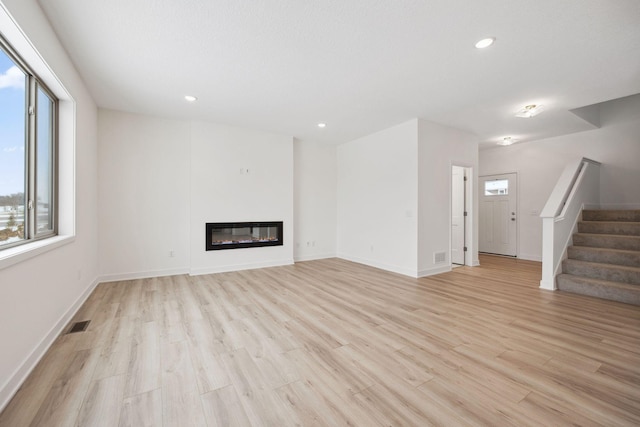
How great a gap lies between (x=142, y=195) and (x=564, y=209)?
7.07 m

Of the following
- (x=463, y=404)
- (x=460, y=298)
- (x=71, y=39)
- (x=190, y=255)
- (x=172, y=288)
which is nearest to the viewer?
(x=463, y=404)

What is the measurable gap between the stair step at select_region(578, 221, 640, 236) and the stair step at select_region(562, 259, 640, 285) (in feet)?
3.17

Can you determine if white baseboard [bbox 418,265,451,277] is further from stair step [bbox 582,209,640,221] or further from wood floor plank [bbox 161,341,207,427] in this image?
wood floor plank [bbox 161,341,207,427]

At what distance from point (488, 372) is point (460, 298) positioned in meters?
1.79

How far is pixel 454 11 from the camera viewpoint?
6.94 ft

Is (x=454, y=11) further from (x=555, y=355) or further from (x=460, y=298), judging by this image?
(x=460, y=298)

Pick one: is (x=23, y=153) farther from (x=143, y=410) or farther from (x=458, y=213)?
(x=458, y=213)

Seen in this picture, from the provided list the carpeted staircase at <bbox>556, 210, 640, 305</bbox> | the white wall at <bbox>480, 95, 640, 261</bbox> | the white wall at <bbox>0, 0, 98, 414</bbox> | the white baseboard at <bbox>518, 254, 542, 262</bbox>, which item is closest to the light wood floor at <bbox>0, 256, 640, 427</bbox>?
the white wall at <bbox>0, 0, 98, 414</bbox>

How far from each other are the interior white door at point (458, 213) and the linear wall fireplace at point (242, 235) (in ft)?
12.6

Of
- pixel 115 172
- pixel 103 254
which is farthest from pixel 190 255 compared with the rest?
pixel 115 172

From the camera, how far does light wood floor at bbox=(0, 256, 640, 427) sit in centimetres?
156

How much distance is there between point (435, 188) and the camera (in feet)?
16.1

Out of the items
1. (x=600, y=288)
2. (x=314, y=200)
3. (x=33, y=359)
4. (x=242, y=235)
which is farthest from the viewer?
(x=314, y=200)

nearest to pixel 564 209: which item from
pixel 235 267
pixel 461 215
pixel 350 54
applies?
pixel 461 215
